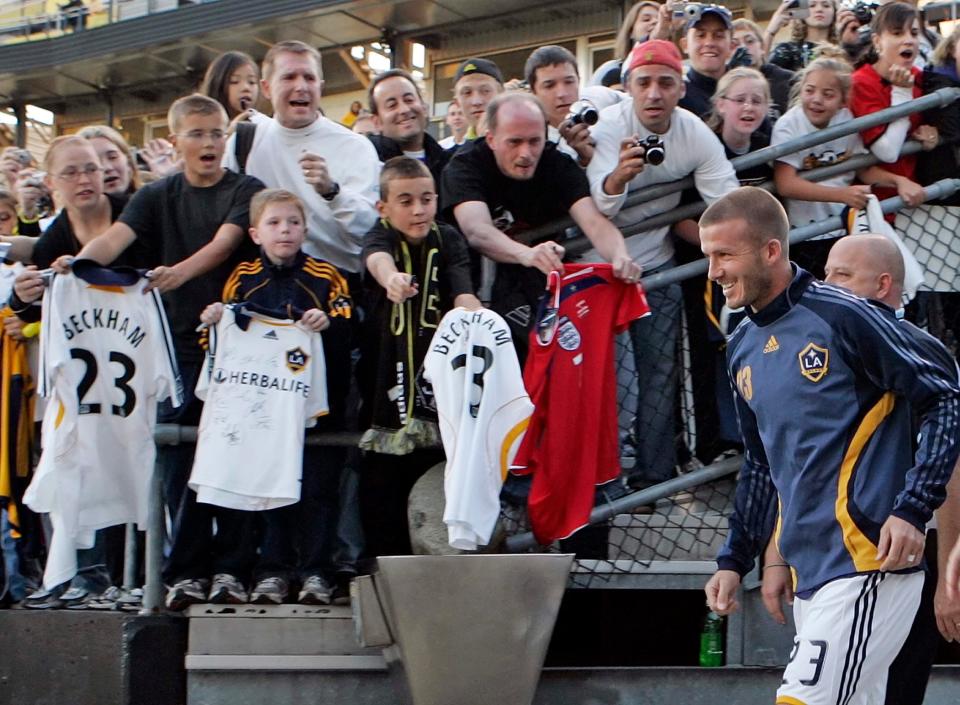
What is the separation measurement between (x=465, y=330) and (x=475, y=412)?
34 centimetres

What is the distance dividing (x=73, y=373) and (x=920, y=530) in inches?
148

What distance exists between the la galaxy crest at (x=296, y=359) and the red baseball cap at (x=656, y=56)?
2.07 meters

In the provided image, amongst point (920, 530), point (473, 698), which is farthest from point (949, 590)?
point (473, 698)

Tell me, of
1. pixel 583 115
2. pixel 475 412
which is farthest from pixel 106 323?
pixel 583 115

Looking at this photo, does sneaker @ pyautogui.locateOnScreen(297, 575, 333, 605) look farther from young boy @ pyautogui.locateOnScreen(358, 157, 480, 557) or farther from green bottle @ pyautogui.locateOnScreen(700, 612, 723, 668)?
green bottle @ pyautogui.locateOnScreen(700, 612, 723, 668)

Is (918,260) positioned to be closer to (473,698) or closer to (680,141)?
(680,141)

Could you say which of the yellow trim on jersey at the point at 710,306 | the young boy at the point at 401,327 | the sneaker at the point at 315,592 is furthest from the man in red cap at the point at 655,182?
the sneaker at the point at 315,592

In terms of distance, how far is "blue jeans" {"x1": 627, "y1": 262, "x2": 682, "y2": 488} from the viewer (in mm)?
6234

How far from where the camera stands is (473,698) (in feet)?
16.8

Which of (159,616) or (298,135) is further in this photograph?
(298,135)

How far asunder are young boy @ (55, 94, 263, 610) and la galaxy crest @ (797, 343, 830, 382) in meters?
2.78

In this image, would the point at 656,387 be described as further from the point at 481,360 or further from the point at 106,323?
the point at 106,323

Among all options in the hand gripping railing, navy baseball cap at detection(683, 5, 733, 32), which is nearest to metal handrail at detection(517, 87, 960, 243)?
the hand gripping railing

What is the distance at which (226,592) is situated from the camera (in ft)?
19.1
